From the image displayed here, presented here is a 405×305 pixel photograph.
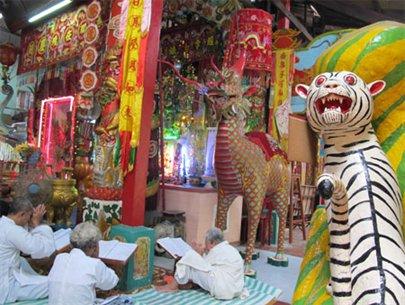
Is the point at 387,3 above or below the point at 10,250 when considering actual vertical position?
above

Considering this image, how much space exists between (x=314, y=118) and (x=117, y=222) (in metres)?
3.05

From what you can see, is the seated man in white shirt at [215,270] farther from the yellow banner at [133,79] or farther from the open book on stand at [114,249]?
the yellow banner at [133,79]

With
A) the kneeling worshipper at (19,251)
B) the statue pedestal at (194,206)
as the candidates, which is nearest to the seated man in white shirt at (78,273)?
the kneeling worshipper at (19,251)

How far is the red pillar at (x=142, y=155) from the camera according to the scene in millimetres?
4281

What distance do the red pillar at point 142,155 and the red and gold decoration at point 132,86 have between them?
0.18ft

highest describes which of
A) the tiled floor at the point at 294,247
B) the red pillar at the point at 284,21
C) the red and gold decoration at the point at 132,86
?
the red pillar at the point at 284,21

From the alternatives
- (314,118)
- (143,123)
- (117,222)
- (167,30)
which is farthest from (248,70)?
(314,118)

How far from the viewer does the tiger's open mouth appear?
1737mm

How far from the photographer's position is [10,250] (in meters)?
3.25

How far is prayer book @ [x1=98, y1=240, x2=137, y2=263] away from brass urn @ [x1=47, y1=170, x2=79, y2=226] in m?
2.15

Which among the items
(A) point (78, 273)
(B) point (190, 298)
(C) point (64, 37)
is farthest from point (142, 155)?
(C) point (64, 37)

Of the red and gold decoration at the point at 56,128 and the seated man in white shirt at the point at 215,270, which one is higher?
the red and gold decoration at the point at 56,128

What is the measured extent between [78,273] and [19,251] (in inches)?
34.8

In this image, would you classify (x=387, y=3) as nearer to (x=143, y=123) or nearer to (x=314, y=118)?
(x=143, y=123)
